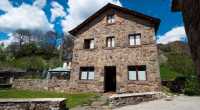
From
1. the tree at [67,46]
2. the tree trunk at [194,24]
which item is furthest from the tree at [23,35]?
the tree trunk at [194,24]

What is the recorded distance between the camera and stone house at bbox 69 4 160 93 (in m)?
15.8

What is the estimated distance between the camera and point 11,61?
143 feet

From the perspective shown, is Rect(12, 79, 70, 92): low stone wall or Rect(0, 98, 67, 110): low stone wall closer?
Rect(0, 98, 67, 110): low stone wall

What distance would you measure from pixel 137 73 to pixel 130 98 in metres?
4.92

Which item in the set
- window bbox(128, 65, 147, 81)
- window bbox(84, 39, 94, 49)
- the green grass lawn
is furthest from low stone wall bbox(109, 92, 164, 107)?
window bbox(84, 39, 94, 49)

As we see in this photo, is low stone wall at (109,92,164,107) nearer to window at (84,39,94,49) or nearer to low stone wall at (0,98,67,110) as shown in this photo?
low stone wall at (0,98,67,110)

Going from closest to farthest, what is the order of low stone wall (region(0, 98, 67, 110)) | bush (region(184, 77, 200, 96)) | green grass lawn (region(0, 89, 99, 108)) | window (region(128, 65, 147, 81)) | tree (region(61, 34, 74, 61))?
1. low stone wall (region(0, 98, 67, 110))
2. green grass lawn (region(0, 89, 99, 108))
3. bush (region(184, 77, 200, 96))
4. window (region(128, 65, 147, 81))
5. tree (region(61, 34, 74, 61))

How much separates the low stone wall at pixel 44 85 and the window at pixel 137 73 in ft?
21.6

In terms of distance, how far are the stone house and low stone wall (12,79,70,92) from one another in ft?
2.85

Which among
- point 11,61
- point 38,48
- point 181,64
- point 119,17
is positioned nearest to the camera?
point 119,17

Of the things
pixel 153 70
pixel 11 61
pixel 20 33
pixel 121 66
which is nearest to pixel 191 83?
pixel 153 70

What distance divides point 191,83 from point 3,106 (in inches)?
554

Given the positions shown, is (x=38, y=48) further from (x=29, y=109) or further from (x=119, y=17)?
(x=29, y=109)

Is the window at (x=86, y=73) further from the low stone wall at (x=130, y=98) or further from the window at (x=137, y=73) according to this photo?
the low stone wall at (x=130, y=98)
